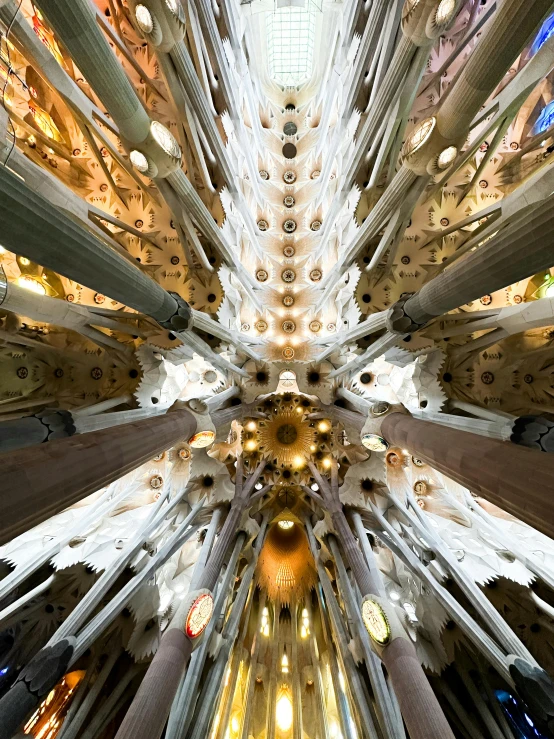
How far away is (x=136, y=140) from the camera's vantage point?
7176 mm

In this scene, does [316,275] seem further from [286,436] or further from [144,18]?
[144,18]

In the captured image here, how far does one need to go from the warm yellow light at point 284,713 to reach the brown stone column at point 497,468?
52.7 feet

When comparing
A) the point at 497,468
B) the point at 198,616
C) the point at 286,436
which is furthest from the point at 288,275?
the point at 497,468

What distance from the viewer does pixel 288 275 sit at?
64.9ft

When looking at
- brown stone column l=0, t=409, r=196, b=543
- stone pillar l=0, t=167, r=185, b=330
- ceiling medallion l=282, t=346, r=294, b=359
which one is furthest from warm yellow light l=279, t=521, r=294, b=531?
stone pillar l=0, t=167, r=185, b=330

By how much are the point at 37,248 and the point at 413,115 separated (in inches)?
438

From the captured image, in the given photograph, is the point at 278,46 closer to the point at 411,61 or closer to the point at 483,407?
the point at 411,61

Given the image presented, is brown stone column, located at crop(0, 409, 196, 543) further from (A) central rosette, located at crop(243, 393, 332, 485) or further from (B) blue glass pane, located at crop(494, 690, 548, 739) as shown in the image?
(B) blue glass pane, located at crop(494, 690, 548, 739)

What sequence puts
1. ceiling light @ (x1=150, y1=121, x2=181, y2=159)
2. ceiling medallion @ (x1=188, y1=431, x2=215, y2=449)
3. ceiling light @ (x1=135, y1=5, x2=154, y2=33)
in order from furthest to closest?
1. ceiling medallion @ (x1=188, y1=431, x2=215, y2=449)
2. ceiling light @ (x1=150, y1=121, x2=181, y2=159)
3. ceiling light @ (x1=135, y1=5, x2=154, y2=33)

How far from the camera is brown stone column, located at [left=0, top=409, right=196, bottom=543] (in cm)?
357

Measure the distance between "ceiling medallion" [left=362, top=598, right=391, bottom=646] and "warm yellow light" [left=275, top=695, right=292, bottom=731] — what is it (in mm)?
11337

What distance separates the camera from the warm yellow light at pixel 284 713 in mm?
15242

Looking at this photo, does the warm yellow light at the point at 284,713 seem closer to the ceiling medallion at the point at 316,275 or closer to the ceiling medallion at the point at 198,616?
the ceiling medallion at the point at 198,616

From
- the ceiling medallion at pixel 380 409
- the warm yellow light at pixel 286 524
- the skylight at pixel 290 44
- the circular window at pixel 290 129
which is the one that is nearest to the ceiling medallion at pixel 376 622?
the ceiling medallion at pixel 380 409
